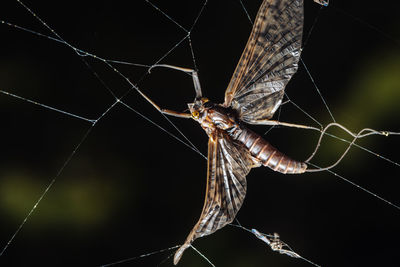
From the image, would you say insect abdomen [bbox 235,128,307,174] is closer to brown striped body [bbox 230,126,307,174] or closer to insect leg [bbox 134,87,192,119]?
brown striped body [bbox 230,126,307,174]

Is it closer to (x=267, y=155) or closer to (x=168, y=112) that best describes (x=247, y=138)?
(x=267, y=155)

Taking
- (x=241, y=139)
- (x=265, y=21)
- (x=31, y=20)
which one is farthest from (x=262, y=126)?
(x=31, y=20)

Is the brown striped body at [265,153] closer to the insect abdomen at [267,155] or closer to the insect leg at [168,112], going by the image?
the insect abdomen at [267,155]

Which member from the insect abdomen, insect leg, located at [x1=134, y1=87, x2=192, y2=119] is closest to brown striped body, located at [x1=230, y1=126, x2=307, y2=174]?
the insect abdomen

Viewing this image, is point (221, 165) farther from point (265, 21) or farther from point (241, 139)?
point (265, 21)

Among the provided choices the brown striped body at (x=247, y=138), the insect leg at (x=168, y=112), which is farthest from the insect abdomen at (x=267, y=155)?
the insect leg at (x=168, y=112)

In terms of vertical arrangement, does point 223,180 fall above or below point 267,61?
below

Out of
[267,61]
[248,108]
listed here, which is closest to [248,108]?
[248,108]
